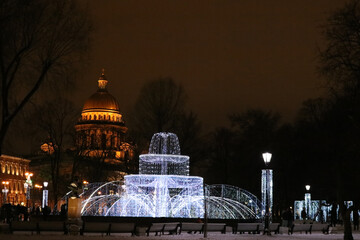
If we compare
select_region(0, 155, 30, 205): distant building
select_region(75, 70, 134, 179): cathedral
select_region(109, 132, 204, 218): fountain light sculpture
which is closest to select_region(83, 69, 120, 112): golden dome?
select_region(75, 70, 134, 179): cathedral

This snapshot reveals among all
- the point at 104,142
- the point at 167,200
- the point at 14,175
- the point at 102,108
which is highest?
the point at 102,108

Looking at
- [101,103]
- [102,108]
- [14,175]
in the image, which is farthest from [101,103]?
[14,175]

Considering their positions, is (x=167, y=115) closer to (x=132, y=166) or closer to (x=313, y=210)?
(x=132, y=166)

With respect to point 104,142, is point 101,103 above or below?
above

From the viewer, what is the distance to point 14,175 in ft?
446

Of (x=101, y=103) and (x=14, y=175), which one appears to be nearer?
(x=14, y=175)

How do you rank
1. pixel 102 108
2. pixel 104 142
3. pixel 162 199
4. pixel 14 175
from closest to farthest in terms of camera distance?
pixel 162 199, pixel 104 142, pixel 14 175, pixel 102 108

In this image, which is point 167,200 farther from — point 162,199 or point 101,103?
point 101,103

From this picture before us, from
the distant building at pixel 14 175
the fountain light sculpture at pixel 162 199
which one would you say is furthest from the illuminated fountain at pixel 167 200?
the distant building at pixel 14 175

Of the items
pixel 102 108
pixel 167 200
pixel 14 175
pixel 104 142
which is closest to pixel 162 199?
pixel 167 200

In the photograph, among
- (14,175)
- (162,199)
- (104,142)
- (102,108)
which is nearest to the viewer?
(162,199)

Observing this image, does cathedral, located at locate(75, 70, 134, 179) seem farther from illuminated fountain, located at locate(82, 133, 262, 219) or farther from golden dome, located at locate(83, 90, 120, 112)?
illuminated fountain, located at locate(82, 133, 262, 219)

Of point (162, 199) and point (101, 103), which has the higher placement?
point (101, 103)

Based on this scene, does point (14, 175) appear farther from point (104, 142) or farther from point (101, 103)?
point (104, 142)
